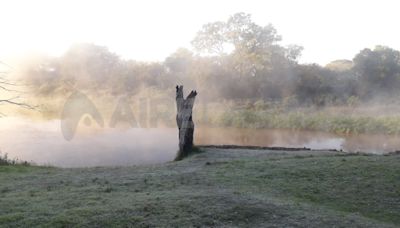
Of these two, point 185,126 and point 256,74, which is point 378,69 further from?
point 185,126

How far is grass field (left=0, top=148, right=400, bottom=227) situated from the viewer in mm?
4723

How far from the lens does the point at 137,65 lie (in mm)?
31906

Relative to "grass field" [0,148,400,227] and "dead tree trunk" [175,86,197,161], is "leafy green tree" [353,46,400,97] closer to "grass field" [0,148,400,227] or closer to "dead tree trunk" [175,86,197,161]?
"dead tree trunk" [175,86,197,161]

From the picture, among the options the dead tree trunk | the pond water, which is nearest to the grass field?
the dead tree trunk

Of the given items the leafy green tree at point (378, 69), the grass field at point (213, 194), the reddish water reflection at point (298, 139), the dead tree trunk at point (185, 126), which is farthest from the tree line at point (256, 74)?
the grass field at point (213, 194)

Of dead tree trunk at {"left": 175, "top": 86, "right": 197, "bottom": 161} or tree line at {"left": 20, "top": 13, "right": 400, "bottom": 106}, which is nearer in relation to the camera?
dead tree trunk at {"left": 175, "top": 86, "right": 197, "bottom": 161}

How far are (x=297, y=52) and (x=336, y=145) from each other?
49.7 ft

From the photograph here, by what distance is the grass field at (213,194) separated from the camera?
4723 millimetres

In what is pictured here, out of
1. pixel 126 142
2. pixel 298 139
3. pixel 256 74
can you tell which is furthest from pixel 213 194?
pixel 256 74

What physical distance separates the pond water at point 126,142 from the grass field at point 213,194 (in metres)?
4.50

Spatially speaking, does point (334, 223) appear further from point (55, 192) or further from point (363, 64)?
point (363, 64)

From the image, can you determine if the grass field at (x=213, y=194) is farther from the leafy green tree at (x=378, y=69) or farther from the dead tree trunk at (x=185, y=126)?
the leafy green tree at (x=378, y=69)

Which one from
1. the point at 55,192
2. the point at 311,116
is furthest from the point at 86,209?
the point at 311,116

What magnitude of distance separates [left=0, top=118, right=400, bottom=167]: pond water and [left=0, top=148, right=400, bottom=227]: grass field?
4.50 metres
